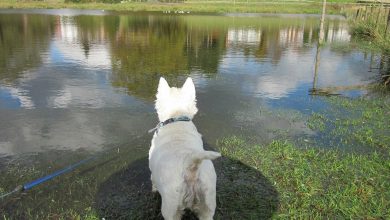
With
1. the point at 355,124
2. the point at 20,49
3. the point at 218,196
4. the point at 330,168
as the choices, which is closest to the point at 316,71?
the point at 355,124

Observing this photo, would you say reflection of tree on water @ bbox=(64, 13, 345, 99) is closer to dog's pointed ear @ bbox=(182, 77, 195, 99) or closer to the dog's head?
the dog's head

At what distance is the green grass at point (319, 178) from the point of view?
5398 millimetres

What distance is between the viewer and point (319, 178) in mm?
6359

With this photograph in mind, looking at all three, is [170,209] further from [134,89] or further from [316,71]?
[316,71]

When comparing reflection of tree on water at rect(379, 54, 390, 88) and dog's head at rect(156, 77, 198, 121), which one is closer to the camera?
dog's head at rect(156, 77, 198, 121)

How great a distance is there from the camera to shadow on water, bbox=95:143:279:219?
5.34 m

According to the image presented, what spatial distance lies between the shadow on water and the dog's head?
4.93 feet

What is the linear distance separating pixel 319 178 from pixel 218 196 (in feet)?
6.96

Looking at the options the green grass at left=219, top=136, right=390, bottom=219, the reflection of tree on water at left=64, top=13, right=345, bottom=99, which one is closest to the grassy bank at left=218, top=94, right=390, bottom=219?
the green grass at left=219, top=136, right=390, bottom=219

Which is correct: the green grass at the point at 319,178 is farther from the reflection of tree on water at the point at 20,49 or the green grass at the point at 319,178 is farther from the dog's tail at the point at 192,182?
the reflection of tree on water at the point at 20,49

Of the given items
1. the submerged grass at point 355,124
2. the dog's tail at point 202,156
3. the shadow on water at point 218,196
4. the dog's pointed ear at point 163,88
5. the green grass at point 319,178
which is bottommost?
the shadow on water at point 218,196

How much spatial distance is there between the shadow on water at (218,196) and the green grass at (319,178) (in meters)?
0.18

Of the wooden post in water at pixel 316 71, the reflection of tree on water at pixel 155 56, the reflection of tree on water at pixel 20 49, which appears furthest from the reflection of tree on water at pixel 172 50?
the reflection of tree on water at pixel 20 49

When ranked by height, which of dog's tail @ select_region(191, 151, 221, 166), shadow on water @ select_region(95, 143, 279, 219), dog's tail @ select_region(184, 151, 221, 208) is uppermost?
dog's tail @ select_region(191, 151, 221, 166)
